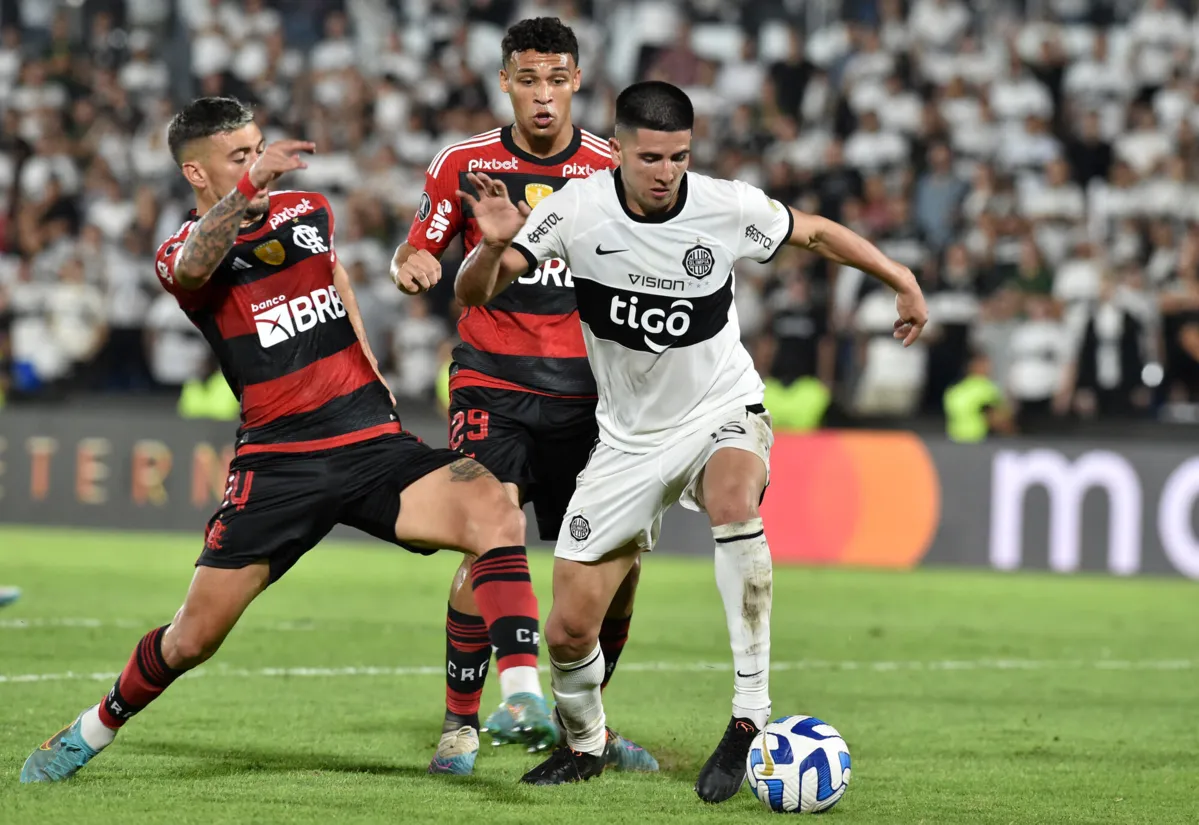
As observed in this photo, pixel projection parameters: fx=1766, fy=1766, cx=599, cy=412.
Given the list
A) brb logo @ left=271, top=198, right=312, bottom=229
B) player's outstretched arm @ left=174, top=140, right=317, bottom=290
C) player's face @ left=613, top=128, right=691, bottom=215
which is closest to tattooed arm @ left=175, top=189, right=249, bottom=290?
player's outstretched arm @ left=174, top=140, right=317, bottom=290

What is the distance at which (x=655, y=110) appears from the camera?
572 centimetres

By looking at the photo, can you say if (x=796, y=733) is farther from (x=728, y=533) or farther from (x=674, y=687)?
(x=674, y=687)

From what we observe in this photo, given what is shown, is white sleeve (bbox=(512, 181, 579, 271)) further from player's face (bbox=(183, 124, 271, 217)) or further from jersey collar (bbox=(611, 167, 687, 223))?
player's face (bbox=(183, 124, 271, 217))

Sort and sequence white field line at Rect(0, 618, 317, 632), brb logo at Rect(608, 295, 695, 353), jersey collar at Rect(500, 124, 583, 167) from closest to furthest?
1. brb logo at Rect(608, 295, 695, 353)
2. jersey collar at Rect(500, 124, 583, 167)
3. white field line at Rect(0, 618, 317, 632)

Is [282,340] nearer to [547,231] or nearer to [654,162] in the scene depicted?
[547,231]

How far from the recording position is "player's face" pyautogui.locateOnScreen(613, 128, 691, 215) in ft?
18.8

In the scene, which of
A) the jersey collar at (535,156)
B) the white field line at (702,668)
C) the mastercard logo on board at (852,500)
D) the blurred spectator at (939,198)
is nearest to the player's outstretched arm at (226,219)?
the jersey collar at (535,156)

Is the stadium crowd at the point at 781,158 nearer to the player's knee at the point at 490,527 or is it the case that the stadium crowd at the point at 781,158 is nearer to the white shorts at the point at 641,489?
the white shorts at the point at 641,489

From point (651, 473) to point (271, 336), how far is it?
1397 mm

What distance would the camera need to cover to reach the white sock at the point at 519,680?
538 centimetres

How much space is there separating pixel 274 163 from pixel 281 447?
3.49 ft

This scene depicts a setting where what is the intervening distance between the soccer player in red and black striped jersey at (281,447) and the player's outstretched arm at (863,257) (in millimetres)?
1358

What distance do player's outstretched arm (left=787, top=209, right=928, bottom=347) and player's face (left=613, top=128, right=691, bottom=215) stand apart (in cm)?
48

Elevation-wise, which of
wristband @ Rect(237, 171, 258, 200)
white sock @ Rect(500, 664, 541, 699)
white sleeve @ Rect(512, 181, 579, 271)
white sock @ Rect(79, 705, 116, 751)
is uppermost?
wristband @ Rect(237, 171, 258, 200)
